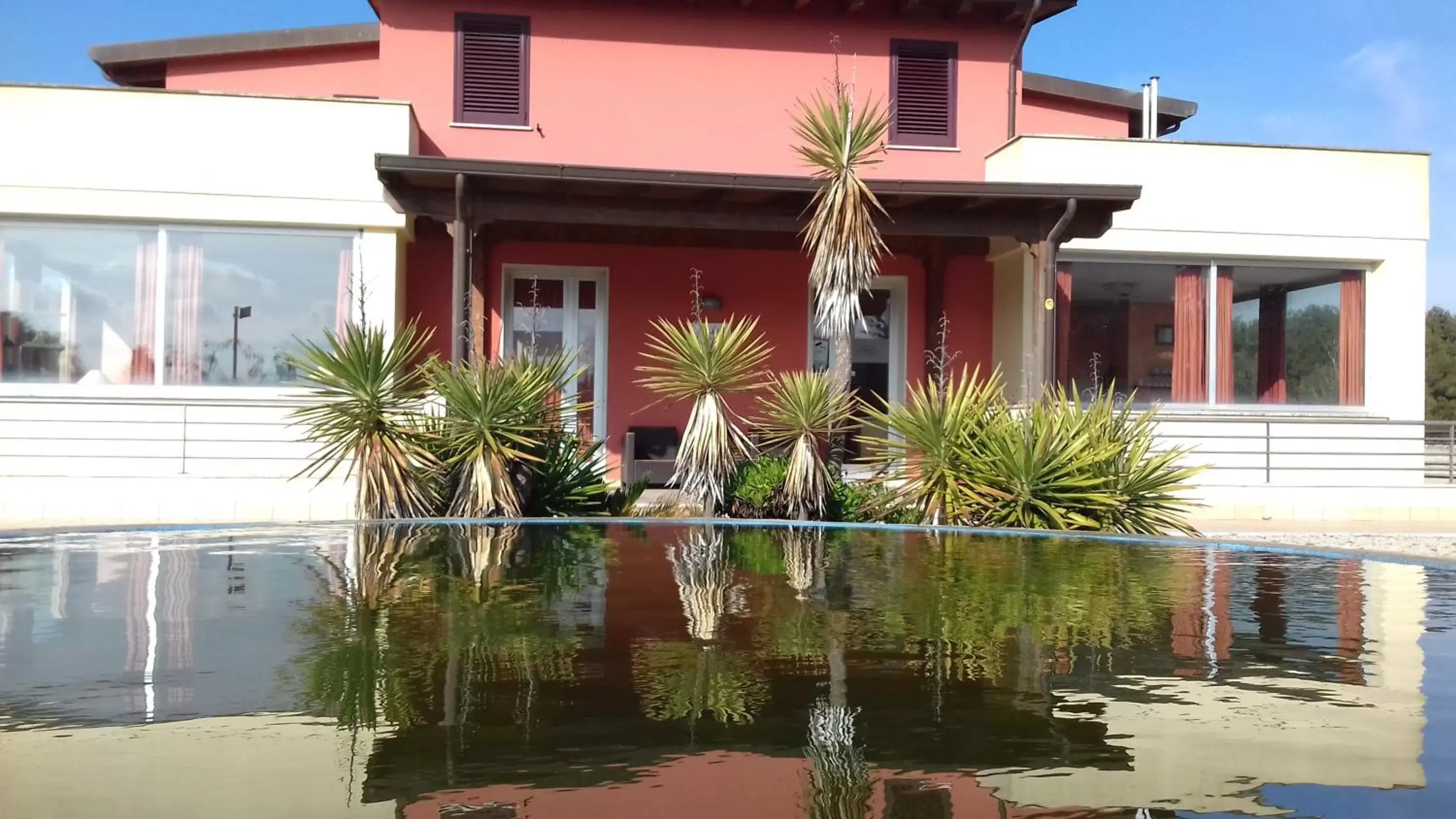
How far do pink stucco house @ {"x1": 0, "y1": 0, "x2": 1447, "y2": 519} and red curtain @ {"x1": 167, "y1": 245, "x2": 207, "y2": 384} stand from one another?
0.08 ft

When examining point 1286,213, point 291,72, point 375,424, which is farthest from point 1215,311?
point 291,72

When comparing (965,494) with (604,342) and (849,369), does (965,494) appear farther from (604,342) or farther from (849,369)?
(604,342)

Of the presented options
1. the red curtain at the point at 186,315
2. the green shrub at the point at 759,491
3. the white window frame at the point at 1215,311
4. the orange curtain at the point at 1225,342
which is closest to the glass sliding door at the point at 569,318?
the red curtain at the point at 186,315

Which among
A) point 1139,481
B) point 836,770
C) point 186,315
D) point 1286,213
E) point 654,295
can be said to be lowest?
point 836,770

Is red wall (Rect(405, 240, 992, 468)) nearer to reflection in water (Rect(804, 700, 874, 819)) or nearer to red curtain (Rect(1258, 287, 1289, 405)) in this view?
red curtain (Rect(1258, 287, 1289, 405))

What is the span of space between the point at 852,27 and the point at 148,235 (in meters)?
8.48

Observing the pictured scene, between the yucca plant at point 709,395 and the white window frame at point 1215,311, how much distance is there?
5.07 m

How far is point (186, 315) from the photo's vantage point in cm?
1215

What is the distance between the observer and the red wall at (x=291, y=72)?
1592 cm

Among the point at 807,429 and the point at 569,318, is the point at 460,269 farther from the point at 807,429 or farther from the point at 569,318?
the point at 807,429

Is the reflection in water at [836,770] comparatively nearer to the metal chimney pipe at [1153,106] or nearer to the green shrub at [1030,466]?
the green shrub at [1030,466]

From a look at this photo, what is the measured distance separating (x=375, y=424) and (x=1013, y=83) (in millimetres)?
9333

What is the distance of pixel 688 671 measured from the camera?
136 inches

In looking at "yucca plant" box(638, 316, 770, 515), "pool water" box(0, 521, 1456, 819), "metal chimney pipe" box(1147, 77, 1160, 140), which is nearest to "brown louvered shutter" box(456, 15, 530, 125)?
"yucca plant" box(638, 316, 770, 515)
